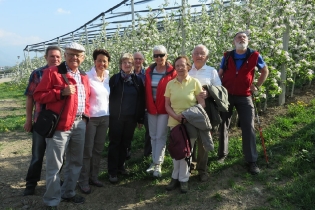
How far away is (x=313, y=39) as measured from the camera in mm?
7977

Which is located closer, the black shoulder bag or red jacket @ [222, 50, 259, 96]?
the black shoulder bag

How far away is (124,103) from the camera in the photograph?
179 inches

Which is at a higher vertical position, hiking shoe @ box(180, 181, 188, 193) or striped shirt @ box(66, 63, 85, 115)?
striped shirt @ box(66, 63, 85, 115)

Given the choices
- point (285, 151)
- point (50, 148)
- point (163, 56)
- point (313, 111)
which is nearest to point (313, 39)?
point (313, 111)

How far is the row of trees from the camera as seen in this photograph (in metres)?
6.32

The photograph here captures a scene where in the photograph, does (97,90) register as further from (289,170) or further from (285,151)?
(285,151)

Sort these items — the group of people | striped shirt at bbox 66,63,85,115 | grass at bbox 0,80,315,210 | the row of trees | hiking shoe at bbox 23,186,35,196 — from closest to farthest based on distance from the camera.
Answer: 1. the group of people
2. striped shirt at bbox 66,63,85,115
3. grass at bbox 0,80,315,210
4. hiking shoe at bbox 23,186,35,196
5. the row of trees

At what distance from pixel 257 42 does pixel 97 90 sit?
3709 millimetres

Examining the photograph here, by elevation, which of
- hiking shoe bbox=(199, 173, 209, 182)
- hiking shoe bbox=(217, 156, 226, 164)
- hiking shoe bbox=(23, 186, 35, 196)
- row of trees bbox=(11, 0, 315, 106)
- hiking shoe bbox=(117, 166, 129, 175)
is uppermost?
row of trees bbox=(11, 0, 315, 106)

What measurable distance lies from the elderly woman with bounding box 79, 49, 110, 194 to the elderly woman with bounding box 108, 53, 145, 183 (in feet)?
0.59

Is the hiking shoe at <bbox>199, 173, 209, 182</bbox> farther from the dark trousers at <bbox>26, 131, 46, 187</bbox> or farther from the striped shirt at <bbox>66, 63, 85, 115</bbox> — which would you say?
the dark trousers at <bbox>26, 131, 46, 187</bbox>

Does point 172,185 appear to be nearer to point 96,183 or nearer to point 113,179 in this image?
point 113,179

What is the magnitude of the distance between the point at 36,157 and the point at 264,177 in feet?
11.5

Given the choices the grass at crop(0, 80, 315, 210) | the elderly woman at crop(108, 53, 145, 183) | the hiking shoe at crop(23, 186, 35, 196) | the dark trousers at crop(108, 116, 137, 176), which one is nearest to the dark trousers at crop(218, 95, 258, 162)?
the grass at crop(0, 80, 315, 210)
